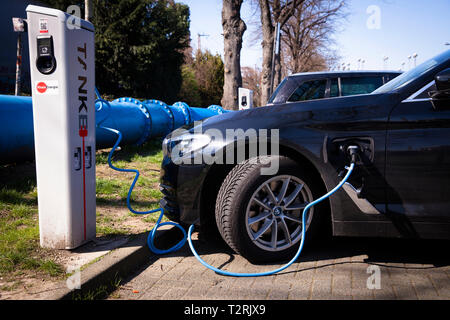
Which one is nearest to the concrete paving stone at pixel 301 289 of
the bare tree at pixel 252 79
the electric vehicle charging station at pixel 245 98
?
the electric vehicle charging station at pixel 245 98

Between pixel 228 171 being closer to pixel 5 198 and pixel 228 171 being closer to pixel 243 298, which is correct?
pixel 243 298

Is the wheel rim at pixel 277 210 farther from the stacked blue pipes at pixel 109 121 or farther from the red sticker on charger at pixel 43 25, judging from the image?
the red sticker on charger at pixel 43 25

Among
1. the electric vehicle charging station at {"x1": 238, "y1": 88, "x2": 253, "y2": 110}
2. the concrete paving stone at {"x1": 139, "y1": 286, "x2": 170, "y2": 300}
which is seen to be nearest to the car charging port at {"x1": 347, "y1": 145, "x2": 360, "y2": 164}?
the concrete paving stone at {"x1": 139, "y1": 286, "x2": 170, "y2": 300}

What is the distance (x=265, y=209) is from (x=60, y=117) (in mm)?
1692

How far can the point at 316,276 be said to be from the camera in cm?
279

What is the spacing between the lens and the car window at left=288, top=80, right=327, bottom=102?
6586 mm

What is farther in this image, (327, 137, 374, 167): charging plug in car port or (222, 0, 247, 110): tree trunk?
(222, 0, 247, 110): tree trunk

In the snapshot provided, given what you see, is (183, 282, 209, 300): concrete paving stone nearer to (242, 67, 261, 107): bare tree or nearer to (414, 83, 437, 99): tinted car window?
(414, 83, 437, 99): tinted car window

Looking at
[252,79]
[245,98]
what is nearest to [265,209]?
[245,98]

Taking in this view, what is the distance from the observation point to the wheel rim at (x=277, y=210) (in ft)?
9.43

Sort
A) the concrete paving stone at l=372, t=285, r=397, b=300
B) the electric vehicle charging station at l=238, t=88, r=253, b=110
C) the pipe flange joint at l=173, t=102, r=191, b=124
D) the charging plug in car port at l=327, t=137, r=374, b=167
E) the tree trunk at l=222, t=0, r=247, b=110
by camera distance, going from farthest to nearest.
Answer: the tree trunk at l=222, t=0, r=247, b=110 < the pipe flange joint at l=173, t=102, r=191, b=124 < the electric vehicle charging station at l=238, t=88, r=253, b=110 < the charging plug in car port at l=327, t=137, r=374, b=167 < the concrete paving stone at l=372, t=285, r=397, b=300

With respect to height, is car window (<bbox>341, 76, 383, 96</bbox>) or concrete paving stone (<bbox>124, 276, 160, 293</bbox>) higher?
car window (<bbox>341, 76, 383, 96</bbox>)

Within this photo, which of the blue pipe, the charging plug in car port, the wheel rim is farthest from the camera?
the blue pipe

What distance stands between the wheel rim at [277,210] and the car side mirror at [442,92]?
3.64 ft
